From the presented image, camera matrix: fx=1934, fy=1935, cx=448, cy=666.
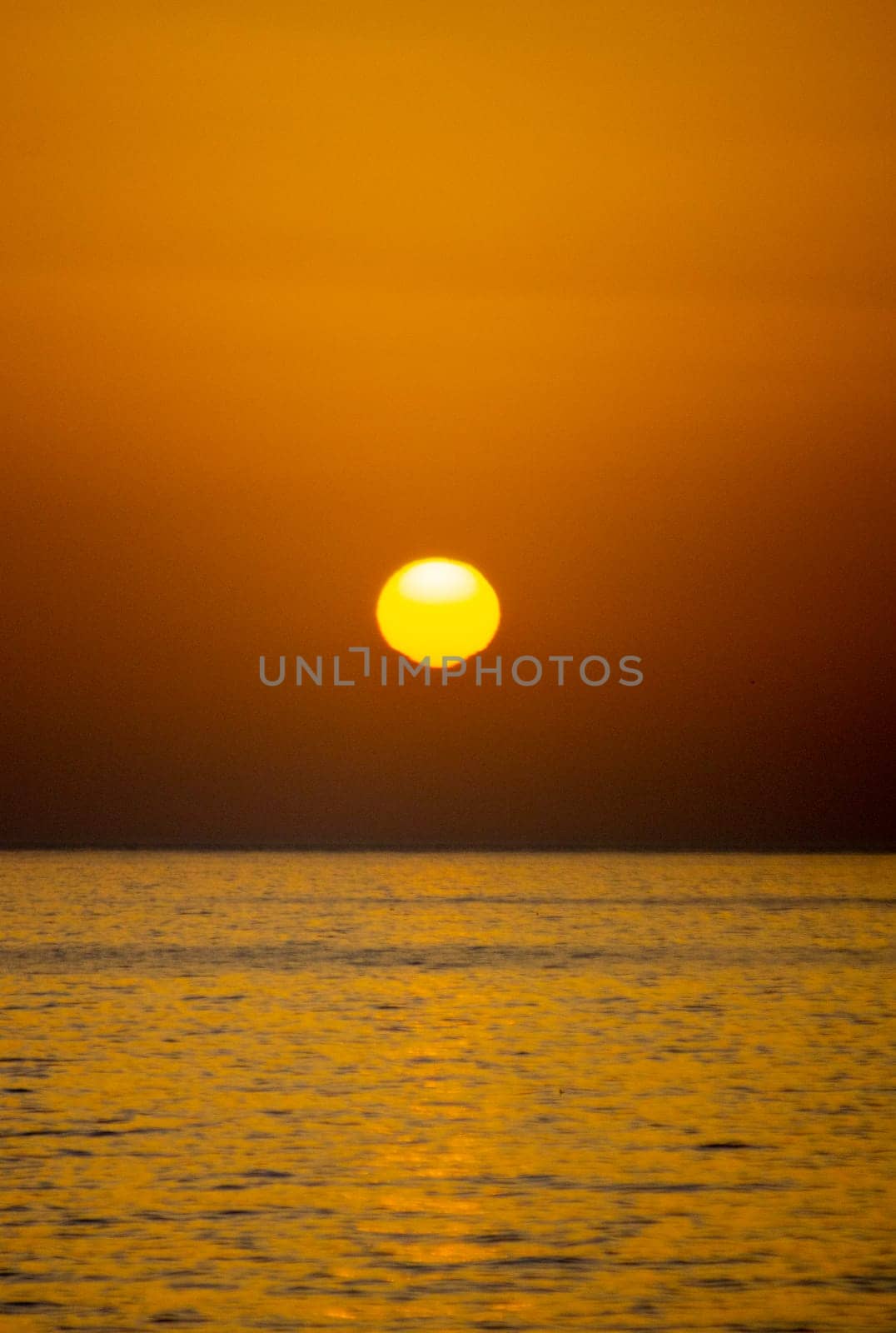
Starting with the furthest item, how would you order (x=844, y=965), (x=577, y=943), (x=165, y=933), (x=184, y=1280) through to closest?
(x=165, y=933)
(x=577, y=943)
(x=844, y=965)
(x=184, y=1280)

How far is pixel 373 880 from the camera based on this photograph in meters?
198

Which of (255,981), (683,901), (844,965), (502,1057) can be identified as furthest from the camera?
(683,901)

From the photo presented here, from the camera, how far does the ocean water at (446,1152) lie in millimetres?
15375

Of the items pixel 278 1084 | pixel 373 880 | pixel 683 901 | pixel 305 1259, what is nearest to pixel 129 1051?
pixel 278 1084

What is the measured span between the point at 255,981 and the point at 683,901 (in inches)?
3378

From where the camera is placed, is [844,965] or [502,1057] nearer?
[502,1057]

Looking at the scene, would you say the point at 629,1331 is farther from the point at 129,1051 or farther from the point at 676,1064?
the point at 129,1051

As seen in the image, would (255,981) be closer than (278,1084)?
No

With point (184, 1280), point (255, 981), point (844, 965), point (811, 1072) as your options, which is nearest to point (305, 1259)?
point (184, 1280)

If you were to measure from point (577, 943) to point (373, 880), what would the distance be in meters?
124

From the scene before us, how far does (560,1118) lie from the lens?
2500cm

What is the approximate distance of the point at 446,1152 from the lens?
22203 millimetres

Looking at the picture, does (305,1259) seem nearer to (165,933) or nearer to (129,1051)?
(129,1051)

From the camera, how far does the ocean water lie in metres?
15.4
